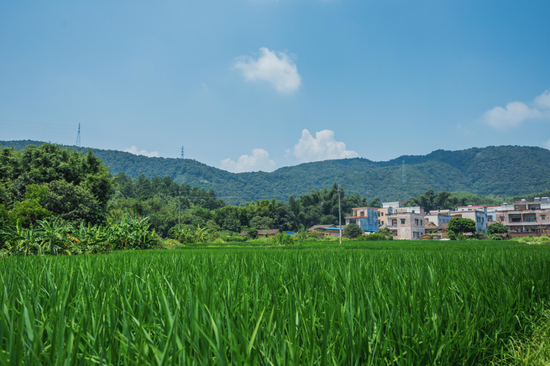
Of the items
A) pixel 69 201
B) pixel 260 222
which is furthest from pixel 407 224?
pixel 69 201

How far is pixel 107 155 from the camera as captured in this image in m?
113

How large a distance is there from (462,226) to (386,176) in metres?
85.7

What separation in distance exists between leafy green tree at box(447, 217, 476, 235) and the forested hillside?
69020 millimetres

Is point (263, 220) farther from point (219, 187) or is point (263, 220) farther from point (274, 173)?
point (274, 173)

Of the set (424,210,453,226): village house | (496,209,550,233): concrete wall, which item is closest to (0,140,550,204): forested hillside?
(424,210,453,226): village house

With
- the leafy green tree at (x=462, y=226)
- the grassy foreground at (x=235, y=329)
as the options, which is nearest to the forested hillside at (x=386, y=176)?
the leafy green tree at (x=462, y=226)

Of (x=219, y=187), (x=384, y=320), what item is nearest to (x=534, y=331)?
(x=384, y=320)

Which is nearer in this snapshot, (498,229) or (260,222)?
(498,229)

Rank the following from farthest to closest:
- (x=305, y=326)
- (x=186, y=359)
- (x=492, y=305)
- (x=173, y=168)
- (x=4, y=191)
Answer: (x=173, y=168) → (x=4, y=191) → (x=492, y=305) → (x=305, y=326) → (x=186, y=359)

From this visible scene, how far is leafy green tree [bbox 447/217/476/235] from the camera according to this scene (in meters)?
46.8

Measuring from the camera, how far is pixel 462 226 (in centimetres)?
4719

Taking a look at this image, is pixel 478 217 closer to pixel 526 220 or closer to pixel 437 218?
pixel 526 220

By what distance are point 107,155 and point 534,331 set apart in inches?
5069

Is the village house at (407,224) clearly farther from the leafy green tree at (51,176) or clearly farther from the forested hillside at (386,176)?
the forested hillside at (386,176)
